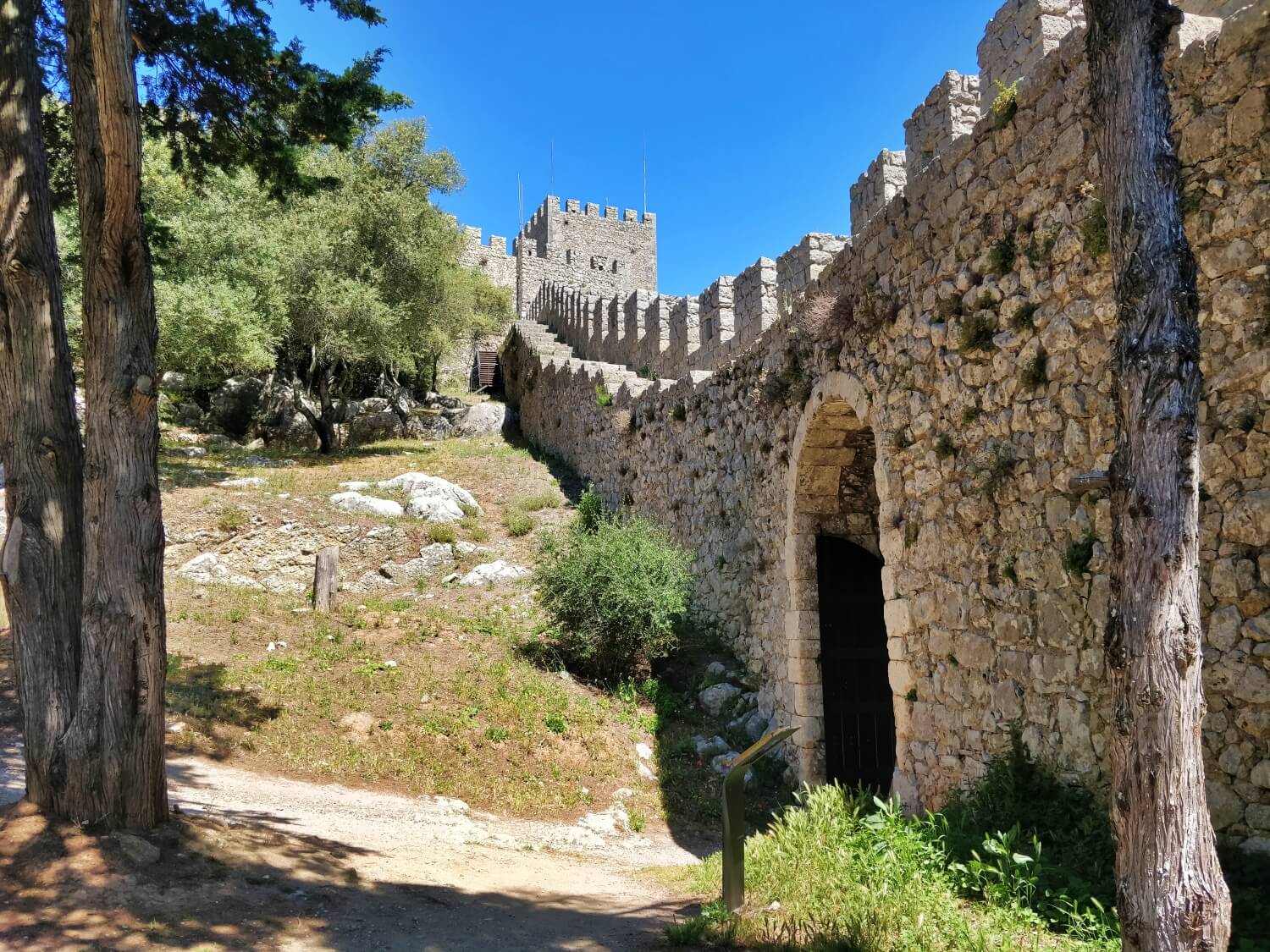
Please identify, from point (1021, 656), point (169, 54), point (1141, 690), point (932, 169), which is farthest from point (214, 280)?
point (1141, 690)

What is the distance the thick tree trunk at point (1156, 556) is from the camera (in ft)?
8.12

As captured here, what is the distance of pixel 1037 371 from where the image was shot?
15.7 feet

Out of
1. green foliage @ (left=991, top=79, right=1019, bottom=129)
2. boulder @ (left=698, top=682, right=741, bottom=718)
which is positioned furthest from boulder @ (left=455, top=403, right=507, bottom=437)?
green foliage @ (left=991, top=79, right=1019, bottom=129)

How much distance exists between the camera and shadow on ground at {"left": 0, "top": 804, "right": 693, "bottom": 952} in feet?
12.6

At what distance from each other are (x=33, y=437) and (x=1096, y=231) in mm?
5959

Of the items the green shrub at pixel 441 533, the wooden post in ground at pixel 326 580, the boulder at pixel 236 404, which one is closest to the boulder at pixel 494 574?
the green shrub at pixel 441 533

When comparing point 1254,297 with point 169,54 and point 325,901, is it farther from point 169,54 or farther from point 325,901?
point 169,54

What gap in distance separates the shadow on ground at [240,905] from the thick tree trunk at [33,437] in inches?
30.5

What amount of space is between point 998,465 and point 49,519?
5.58 metres

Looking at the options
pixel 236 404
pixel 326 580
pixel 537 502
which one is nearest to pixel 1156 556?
pixel 326 580

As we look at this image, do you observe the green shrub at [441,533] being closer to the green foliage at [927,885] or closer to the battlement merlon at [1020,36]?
the green foliage at [927,885]

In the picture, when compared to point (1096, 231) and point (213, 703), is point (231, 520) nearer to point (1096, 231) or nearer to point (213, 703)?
point (213, 703)

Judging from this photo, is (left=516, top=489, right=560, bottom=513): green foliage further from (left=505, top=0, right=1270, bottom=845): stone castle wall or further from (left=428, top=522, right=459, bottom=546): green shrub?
(left=505, top=0, right=1270, bottom=845): stone castle wall

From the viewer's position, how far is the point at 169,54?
22.4 ft
